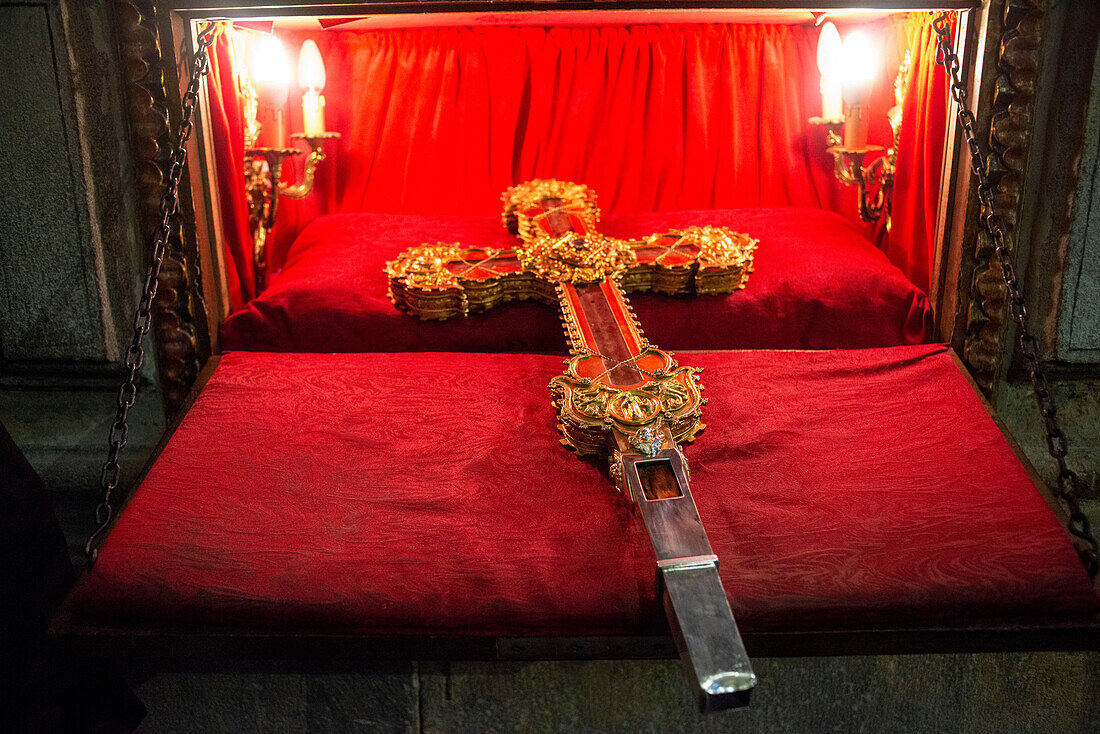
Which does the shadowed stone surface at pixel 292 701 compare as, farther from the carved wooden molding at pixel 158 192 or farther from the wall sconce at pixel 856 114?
the wall sconce at pixel 856 114

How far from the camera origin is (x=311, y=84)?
258 cm

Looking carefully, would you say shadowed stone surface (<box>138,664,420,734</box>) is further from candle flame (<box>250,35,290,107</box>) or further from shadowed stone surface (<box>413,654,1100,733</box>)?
candle flame (<box>250,35,290,107</box>)

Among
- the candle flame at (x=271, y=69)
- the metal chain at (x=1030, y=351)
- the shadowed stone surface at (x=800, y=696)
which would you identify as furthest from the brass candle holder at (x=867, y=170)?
the candle flame at (x=271, y=69)

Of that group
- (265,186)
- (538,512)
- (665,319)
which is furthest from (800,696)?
(265,186)

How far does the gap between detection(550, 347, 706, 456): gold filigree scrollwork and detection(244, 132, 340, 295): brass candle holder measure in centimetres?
116

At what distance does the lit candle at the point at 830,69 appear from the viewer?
98.7 inches

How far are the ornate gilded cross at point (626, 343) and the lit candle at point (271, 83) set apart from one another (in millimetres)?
538

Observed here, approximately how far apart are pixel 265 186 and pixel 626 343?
1200 millimetres

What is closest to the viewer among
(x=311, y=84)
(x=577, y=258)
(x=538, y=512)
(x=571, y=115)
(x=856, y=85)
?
(x=538, y=512)

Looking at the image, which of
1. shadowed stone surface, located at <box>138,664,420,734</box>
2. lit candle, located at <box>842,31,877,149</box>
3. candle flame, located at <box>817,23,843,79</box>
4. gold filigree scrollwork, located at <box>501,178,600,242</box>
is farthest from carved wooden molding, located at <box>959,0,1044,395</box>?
shadowed stone surface, located at <box>138,664,420,734</box>

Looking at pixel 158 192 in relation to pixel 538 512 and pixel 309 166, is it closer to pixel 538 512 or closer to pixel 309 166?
pixel 309 166

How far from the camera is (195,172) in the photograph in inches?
82.8

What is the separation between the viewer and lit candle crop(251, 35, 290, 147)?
7.79ft

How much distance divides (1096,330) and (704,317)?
0.87 metres
